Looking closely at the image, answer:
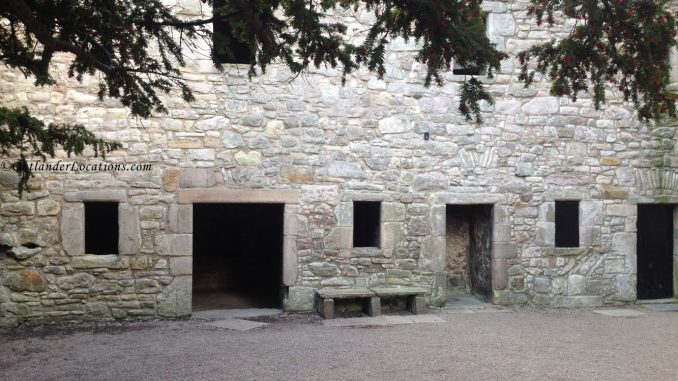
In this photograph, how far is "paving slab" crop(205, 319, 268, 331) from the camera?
6.88m

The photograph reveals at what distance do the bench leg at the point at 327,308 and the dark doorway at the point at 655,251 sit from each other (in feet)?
16.4

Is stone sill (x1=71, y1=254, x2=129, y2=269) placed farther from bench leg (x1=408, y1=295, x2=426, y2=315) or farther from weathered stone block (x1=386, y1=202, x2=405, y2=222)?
bench leg (x1=408, y1=295, x2=426, y2=315)

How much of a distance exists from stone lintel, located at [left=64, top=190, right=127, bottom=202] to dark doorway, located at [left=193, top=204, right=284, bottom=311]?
10.5 ft

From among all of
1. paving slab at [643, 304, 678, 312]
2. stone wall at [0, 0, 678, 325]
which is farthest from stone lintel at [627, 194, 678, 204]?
paving slab at [643, 304, 678, 312]

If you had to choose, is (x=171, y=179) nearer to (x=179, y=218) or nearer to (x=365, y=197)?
(x=179, y=218)

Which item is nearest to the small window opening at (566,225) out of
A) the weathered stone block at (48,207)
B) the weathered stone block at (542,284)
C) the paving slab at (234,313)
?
the weathered stone block at (542,284)

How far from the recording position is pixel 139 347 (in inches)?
230

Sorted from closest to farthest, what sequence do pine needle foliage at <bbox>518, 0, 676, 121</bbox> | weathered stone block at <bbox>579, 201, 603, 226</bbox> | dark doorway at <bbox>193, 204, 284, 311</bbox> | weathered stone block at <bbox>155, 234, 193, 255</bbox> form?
pine needle foliage at <bbox>518, 0, 676, 121</bbox> → weathered stone block at <bbox>155, 234, 193, 255</bbox> → weathered stone block at <bbox>579, 201, 603, 226</bbox> → dark doorway at <bbox>193, 204, 284, 311</bbox>

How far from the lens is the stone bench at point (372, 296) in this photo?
289 inches

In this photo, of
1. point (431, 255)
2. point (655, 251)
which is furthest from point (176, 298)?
point (655, 251)

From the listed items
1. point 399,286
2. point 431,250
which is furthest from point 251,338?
point 431,250

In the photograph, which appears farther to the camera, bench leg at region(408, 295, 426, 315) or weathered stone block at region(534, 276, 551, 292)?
weathered stone block at region(534, 276, 551, 292)

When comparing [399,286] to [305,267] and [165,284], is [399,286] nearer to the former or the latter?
[305,267]

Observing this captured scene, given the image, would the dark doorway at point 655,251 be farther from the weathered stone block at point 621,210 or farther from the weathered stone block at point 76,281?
the weathered stone block at point 76,281
